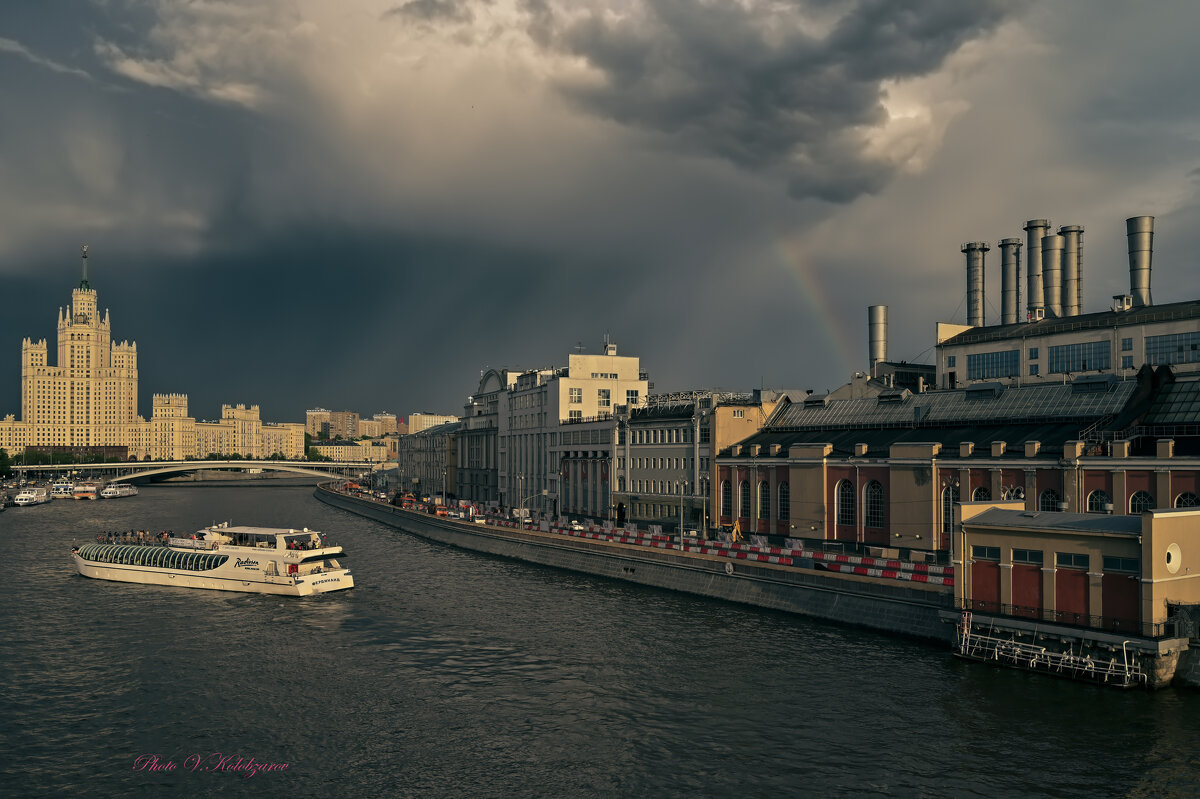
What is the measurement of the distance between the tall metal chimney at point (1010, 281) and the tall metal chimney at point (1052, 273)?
661 cm

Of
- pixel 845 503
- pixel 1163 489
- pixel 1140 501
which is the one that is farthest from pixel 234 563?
pixel 1163 489

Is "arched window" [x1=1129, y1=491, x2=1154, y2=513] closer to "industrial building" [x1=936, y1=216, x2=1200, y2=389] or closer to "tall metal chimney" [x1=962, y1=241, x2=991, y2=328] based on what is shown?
"industrial building" [x1=936, y1=216, x2=1200, y2=389]

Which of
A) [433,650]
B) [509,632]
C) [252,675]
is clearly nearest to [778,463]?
[509,632]

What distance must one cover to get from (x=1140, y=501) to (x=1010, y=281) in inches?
2358

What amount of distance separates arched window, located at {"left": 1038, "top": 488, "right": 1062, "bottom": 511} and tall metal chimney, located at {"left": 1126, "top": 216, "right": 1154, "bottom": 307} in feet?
130

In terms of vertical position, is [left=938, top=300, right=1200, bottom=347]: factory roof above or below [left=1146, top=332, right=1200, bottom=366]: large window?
above

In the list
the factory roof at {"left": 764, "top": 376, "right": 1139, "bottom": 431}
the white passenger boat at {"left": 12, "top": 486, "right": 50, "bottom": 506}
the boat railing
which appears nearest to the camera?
the factory roof at {"left": 764, "top": 376, "right": 1139, "bottom": 431}

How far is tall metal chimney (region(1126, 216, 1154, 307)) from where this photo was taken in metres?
94.4

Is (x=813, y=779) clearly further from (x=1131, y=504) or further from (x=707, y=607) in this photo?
(x=1131, y=504)

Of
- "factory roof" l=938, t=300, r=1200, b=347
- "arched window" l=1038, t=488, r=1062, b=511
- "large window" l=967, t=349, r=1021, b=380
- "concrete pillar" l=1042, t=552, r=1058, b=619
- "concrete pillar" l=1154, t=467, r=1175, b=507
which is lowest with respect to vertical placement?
"concrete pillar" l=1042, t=552, r=1058, b=619

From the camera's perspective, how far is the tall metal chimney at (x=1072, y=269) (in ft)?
350

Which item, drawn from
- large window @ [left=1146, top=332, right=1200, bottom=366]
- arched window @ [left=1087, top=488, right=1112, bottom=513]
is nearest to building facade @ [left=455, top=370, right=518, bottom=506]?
large window @ [left=1146, top=332, right=1200, bottom=366]

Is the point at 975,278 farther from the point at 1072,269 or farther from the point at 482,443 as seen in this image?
the point at 482,443

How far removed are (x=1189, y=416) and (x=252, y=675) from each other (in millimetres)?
67025
